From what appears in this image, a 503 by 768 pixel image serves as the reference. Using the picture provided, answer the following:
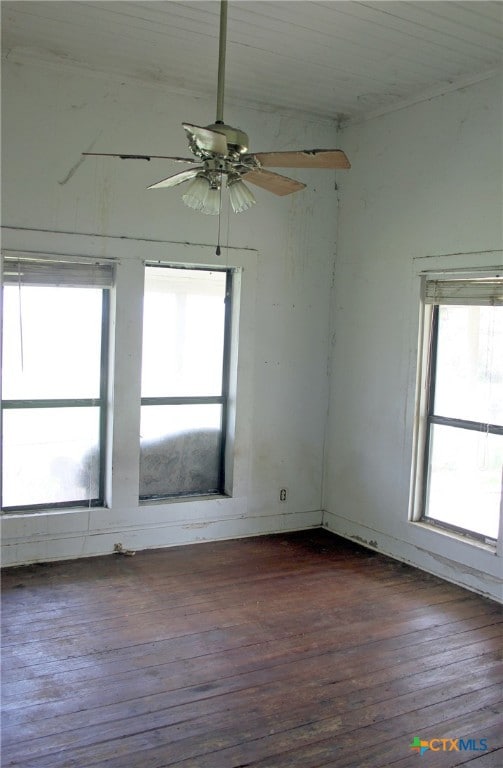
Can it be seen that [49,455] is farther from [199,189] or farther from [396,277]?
[396,277]

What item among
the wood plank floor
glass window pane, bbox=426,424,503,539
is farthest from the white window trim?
glass window pane, bbox=426,424,503,539

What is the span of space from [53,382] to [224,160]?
247 centimetres

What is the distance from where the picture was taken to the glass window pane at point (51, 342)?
14.4 ft

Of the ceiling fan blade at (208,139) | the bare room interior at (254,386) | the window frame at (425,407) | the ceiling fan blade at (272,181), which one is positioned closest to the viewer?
the ceiling fan blade at (208,139)

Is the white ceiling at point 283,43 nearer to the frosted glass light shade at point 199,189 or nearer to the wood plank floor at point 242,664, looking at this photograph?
the frosted glass light shade at point 199,189

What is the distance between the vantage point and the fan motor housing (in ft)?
8.22

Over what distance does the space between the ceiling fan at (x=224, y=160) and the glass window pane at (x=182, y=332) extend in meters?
1.98

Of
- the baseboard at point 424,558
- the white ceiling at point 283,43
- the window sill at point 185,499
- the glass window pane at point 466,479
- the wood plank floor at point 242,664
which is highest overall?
the white ceiling at point 283,43

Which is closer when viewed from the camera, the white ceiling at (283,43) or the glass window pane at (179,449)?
the white ceiling at (283,43)

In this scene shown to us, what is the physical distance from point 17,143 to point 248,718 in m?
3.54

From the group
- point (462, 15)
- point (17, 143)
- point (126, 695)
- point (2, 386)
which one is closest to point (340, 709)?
point (126, 695)

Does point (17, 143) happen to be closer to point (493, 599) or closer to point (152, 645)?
point (152, 645)

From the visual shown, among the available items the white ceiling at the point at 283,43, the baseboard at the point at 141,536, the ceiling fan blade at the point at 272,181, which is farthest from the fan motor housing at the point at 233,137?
the baseboard at the point at 141,536

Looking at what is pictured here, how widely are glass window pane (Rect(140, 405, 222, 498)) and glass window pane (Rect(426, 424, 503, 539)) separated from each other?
1.65 metres
